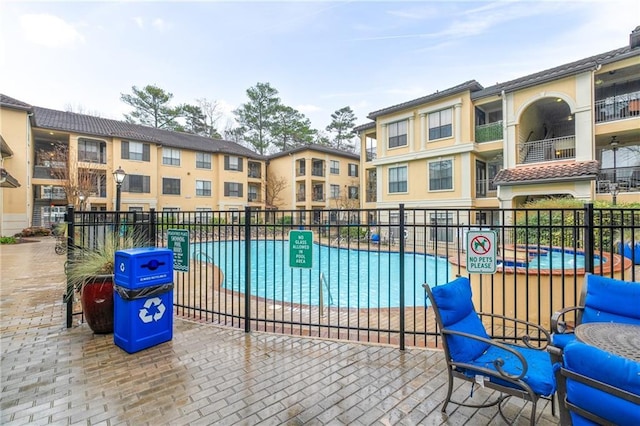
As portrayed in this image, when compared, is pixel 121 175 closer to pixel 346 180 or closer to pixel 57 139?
pixel 57 139

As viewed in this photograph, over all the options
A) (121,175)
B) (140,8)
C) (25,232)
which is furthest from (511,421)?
(25,232)

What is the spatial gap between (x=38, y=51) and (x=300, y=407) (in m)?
13.1

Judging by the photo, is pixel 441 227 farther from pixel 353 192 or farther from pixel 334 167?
pixel 353 192

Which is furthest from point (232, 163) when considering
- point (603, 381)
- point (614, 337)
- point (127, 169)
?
point (603, 381)

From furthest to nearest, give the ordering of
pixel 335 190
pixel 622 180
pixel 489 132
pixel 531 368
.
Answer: pixel 335 190 < pixel 489 132 < pixel 622 180 < pixel 531 368

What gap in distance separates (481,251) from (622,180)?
16.3 meters

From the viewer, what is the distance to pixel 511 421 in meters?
2.65

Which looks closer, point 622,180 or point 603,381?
point 603,381

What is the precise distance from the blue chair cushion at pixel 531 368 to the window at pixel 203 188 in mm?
30617

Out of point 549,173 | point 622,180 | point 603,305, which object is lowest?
point 603,305

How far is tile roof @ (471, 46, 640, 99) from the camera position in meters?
13.3

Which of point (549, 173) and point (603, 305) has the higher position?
point (549, 173)

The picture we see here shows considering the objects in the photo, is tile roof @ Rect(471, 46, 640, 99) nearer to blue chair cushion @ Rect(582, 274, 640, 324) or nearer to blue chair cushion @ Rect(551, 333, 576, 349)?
blue chair cushion @ Rect(582, 274, 640, 324)

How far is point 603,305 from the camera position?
3.01 m
